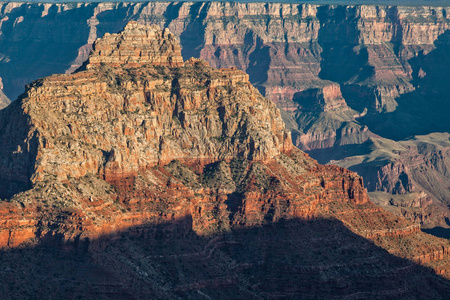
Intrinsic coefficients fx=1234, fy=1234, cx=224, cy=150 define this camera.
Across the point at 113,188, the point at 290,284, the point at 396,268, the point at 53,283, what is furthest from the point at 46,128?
the point at 396,268

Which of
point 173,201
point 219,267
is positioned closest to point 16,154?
point 173,201

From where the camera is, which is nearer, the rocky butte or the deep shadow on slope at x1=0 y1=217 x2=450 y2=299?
the deep shadow on slope at x1=0 y1=217 x2=450 y2=299

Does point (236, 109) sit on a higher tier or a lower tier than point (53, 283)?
higher

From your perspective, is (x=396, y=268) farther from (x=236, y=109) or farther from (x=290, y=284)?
(x=236, y=109)

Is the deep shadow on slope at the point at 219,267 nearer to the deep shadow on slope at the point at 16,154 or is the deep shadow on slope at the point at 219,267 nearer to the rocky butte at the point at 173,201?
the rocky butte at the point at 173,201

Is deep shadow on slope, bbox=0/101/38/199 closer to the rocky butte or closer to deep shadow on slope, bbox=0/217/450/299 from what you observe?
the rocky butte

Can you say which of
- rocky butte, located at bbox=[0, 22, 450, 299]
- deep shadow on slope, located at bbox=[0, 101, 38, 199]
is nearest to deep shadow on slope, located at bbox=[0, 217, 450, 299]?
rocky butte, located at bbox=[0, 22, 450, 299]
